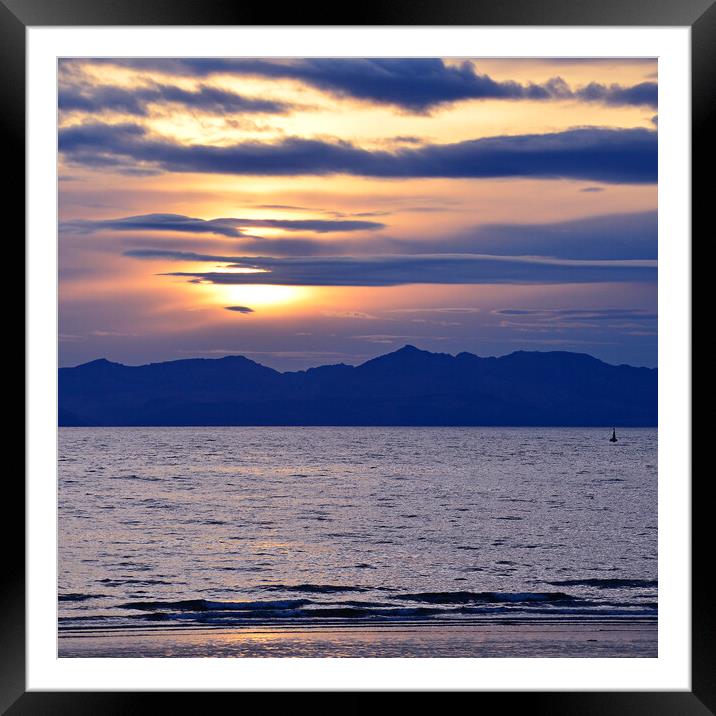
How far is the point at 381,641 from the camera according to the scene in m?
5.52

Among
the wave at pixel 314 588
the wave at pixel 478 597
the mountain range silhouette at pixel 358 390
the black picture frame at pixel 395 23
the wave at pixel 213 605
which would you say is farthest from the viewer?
the mountain range silhouette at pixel 358 390

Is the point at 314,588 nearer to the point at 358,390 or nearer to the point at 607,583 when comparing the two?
the point at 607,583

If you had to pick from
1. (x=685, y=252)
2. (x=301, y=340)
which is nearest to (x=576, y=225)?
(x=301, y=340)

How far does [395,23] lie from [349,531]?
1318 centimetres

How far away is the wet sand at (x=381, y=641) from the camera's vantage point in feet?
16.8

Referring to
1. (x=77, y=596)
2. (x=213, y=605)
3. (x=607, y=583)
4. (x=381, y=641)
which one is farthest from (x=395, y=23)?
(x=607, y=583)

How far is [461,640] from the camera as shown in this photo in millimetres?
5426

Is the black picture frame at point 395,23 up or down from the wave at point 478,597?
up

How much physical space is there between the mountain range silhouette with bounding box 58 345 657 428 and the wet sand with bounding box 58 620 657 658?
20.8 meters

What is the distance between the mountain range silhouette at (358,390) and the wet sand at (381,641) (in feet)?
68.1

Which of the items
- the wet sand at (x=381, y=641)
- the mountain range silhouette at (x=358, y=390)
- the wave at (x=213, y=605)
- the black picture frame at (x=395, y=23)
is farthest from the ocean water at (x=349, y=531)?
the black picture frame at (x=395, y=23)

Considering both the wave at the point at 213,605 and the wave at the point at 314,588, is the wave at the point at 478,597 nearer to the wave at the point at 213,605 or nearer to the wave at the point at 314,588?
the wave at the point at 314,588

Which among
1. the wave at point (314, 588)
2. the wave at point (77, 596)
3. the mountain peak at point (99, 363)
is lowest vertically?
the wave at point (314, 588)

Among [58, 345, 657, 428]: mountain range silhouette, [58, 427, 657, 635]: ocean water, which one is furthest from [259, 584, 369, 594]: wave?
[58, 345, 657, 428]: mountain range silhouette
